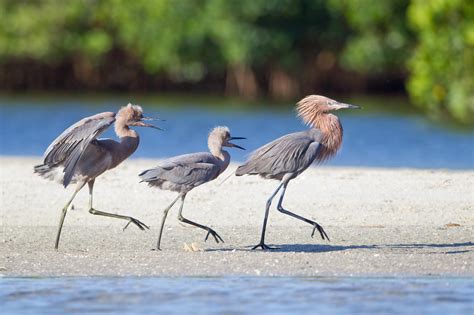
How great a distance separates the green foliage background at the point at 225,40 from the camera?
133ft

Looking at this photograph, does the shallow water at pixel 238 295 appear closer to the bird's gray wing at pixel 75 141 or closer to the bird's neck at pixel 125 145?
the bird's gray wing at pixel 75 141

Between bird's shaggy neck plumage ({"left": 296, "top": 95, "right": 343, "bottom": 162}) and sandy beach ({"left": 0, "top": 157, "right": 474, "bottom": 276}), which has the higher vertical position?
bird's shaggy neck plumage ({"left": 296, "top": 95, "right": 343, "bottom": 162})

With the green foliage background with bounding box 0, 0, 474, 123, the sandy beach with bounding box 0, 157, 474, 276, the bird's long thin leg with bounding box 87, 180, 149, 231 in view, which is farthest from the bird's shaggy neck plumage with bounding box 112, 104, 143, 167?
the green foliage background with bounding box 0, 0, 474, 123

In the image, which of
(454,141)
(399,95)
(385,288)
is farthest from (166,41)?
(385,288)

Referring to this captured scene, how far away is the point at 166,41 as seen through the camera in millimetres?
44031

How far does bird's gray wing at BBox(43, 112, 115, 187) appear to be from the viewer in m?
10.2

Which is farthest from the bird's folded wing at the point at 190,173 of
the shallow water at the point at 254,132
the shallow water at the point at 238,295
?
the shallow water at the point at 254,132

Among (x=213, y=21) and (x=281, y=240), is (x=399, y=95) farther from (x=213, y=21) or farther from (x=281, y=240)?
(x=281, y=240)

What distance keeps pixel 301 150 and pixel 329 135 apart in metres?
0.39

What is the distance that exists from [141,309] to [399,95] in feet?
126

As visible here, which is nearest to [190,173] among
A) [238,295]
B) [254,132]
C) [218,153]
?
[218,153]

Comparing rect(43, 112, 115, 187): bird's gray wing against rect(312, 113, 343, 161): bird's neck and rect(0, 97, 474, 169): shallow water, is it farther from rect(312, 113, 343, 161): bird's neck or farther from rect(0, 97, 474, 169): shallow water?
rect(0, 97, 474, 169): shallow water

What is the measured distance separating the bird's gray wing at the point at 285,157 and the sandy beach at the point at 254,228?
72 cm

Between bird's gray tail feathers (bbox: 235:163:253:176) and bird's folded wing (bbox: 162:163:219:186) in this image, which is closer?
bird's folded wing (bbox: 162:163:219:186)
